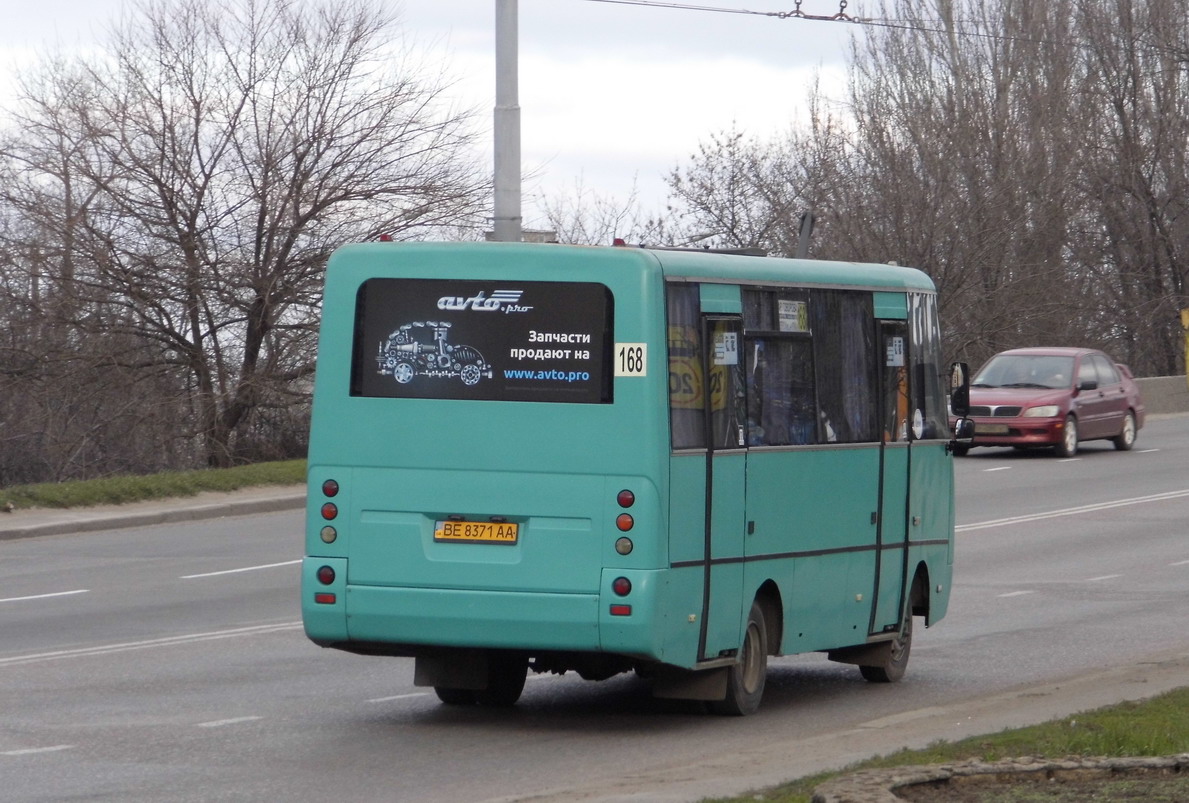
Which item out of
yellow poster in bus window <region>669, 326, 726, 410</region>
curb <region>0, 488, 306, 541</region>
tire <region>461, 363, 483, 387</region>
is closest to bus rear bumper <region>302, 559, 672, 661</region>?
yellow poster in bus window <region>669, 326, 726, 410</region>

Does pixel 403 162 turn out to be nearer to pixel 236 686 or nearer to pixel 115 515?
pixel 115 515

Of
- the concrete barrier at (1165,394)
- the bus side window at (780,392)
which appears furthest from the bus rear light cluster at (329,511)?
the concrete barrier at (1165,394)

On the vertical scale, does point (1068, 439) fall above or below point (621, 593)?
above

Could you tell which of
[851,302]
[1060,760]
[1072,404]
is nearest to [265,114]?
[1072,404]

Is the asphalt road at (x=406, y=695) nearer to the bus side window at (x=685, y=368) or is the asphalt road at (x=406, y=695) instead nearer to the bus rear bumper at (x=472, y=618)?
the bus rear bumper at (x=472, y=618)

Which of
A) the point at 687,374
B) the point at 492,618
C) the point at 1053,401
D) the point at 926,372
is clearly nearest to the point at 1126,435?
the point at 1053,401

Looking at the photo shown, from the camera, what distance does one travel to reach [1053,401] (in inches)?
1232

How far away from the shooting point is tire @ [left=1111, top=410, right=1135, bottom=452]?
33.1 metres

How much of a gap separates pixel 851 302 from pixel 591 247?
93.5 inches

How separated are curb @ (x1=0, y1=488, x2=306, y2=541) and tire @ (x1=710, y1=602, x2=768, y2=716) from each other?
12059 millimetres

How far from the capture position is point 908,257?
45719 mm

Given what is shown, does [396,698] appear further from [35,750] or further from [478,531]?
[35,750]

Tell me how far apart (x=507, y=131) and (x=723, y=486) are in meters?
11.4

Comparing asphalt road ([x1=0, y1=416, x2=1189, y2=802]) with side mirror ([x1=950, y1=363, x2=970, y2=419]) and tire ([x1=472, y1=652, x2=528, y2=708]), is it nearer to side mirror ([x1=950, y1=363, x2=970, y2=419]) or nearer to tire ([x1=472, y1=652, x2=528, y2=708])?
tire ([x1=472, y1=652, x2=528, y2=708])
